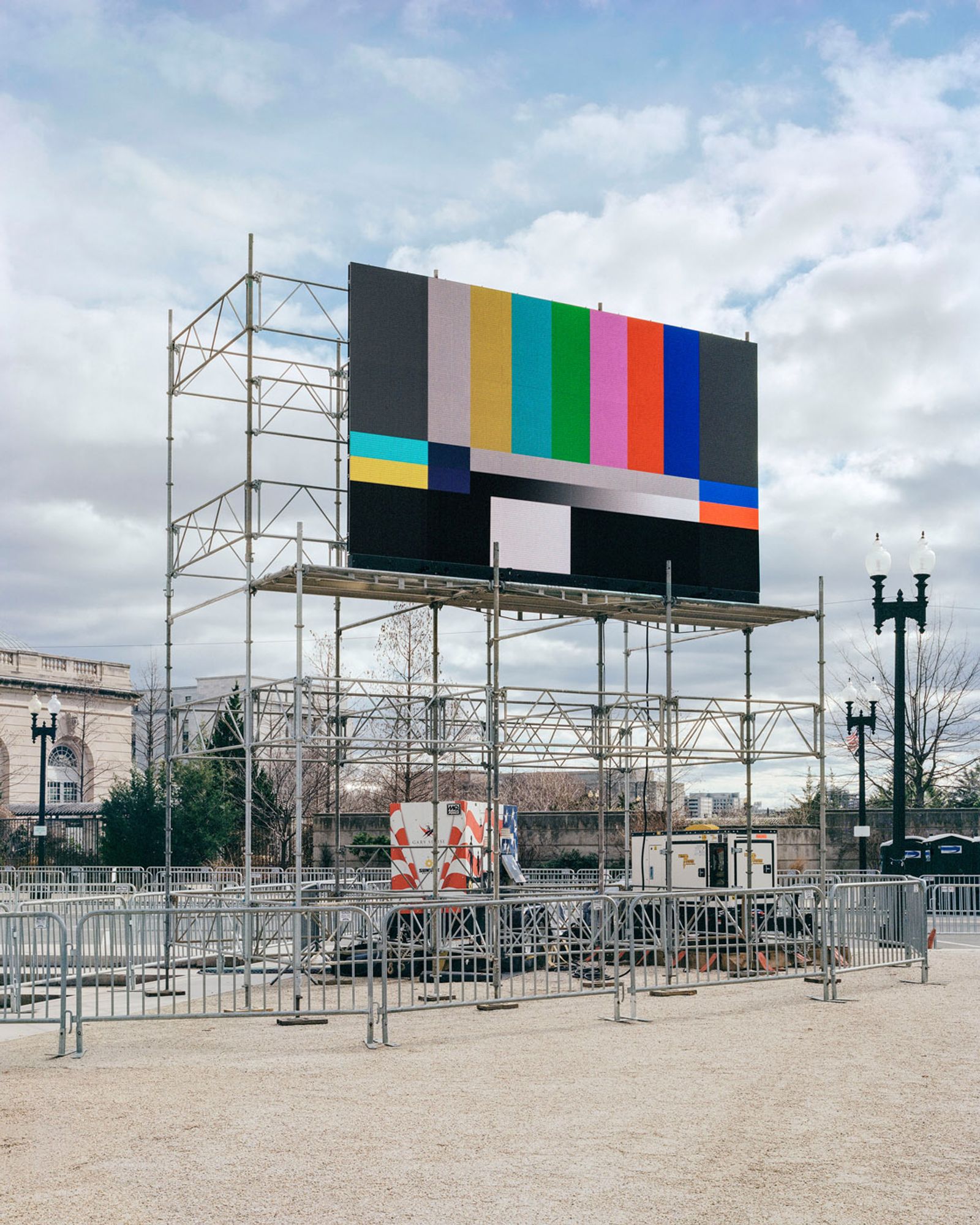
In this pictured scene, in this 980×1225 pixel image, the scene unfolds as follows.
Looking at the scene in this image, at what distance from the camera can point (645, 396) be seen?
2408 cm

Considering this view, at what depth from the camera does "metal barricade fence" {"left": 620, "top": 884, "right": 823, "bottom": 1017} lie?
16.1 m

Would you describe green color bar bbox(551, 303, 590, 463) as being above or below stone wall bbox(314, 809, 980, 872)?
above

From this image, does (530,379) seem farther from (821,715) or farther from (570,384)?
(821,715)

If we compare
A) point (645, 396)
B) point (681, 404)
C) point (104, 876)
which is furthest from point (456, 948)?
point (104, 876)

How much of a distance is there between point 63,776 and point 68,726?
277 cm

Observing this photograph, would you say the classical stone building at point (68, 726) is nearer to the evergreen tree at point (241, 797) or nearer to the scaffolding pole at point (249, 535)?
the evergreen tree at point (241, 797)

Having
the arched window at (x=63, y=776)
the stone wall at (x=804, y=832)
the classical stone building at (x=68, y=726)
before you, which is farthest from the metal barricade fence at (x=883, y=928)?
the arched window at (x=63, y=776)

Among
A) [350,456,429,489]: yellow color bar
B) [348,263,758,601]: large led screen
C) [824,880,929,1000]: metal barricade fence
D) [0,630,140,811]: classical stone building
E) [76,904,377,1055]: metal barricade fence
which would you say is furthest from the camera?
[0,630,140,811]: classical stone building

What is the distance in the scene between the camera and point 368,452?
2023 centimetres

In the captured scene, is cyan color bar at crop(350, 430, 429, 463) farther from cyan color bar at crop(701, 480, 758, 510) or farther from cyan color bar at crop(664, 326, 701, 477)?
cyan color bar at crop(701, 480, 758, 510)

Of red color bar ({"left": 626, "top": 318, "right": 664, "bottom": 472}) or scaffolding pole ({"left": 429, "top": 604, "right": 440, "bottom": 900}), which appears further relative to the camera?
red color bar ({"left": 626, "top": 318, "right": 664, "bottom": 472})

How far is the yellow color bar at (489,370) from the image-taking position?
21734 mm

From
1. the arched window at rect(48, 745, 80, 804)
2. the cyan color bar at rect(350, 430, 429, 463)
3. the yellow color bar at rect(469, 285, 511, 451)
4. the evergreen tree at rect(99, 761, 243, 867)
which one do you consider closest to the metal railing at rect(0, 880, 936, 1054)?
the cyan color bar at rect(350, 430, 429, 463)

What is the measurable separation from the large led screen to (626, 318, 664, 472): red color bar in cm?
3
